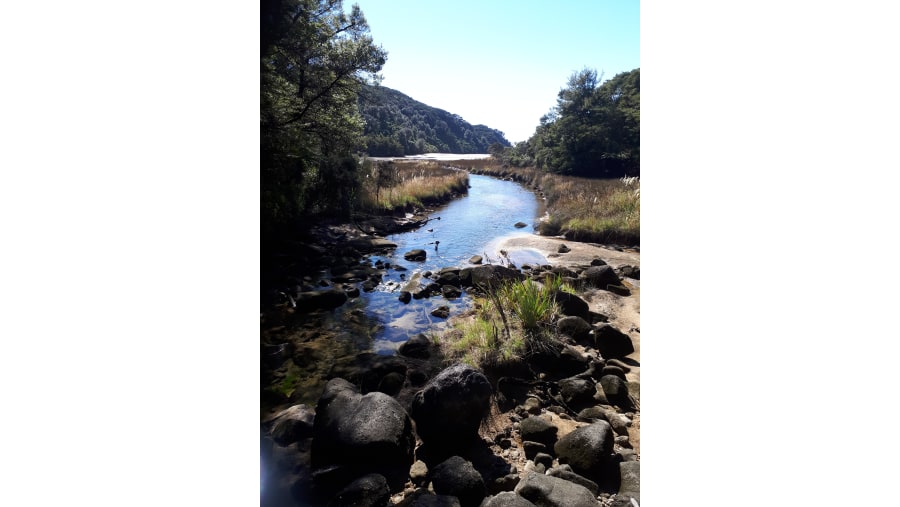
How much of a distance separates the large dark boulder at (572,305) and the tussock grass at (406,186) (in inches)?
94.9

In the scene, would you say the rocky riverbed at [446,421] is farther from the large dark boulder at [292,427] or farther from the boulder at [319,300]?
the boulder at [319,300]

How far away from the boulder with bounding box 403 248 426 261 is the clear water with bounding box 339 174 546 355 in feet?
0.19

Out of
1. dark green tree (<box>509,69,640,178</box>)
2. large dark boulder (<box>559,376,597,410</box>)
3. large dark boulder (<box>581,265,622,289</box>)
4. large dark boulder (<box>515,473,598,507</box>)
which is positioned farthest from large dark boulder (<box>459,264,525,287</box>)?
dark green tree (<box>509,69,640,178</box>)

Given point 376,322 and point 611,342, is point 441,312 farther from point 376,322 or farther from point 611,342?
point 611,342

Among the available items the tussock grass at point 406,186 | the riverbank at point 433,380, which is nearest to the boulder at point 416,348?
the riverbank at point 433,380

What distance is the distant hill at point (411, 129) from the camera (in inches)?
124

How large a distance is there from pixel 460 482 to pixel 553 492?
1.19 ft

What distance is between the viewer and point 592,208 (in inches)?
268
